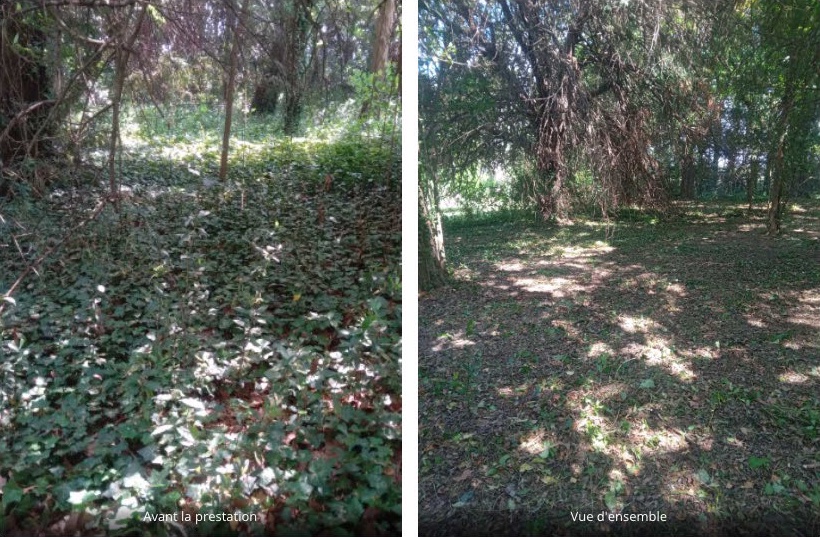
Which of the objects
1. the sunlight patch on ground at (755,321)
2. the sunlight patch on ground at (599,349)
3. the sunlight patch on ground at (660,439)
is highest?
the sunlight patch on ground at (755,321)

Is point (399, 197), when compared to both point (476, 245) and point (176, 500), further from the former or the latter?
point (176, 500)

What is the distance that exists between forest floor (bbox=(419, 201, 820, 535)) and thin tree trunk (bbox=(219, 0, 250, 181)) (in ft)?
3.91

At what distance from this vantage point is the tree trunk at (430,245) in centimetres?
152

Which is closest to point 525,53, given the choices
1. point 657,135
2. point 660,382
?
point 657,135

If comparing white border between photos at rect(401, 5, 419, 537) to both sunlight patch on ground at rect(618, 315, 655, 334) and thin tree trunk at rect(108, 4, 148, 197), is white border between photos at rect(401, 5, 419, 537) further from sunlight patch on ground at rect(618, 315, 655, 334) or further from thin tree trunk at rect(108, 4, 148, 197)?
thin tree trunk at rect(108, 4, 148, 197)

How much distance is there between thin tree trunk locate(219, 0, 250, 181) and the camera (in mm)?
2098

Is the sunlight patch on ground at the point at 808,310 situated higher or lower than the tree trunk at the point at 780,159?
lower

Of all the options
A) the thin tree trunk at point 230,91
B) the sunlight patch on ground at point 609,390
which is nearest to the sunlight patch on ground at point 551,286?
the sunlight patch on ground at point 609,390

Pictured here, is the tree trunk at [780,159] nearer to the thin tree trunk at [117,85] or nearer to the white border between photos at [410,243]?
the white border between photos at [410,243]

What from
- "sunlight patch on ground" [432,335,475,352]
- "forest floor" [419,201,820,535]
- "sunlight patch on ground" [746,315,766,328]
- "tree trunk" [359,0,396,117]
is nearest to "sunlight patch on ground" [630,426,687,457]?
"forest floor" [419,201,820,535]

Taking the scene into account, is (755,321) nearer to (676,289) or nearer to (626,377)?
(676,289)

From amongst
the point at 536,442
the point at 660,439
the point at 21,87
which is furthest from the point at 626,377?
the point at 21,87

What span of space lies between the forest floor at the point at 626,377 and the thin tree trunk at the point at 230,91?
1.19m

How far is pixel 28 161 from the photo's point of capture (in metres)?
1.94
